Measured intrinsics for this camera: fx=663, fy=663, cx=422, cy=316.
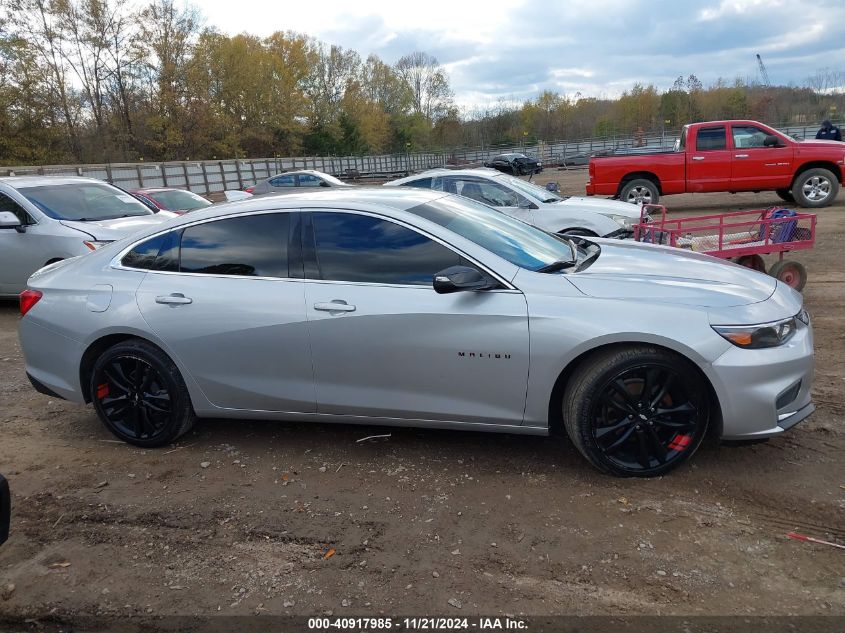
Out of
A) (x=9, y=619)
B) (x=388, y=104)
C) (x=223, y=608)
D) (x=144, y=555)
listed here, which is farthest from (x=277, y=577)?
(x=388, y=104)

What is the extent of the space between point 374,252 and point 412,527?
1.54 m

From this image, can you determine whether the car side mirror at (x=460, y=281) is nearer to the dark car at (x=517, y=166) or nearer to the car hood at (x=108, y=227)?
the car hood at (x=108, y=227)

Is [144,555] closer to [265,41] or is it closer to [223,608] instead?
[223,608]

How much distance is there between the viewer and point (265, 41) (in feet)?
258

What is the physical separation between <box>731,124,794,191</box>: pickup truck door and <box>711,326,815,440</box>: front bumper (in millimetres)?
12775

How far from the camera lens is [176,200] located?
13.8m

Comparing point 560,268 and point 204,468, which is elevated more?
point 560,268

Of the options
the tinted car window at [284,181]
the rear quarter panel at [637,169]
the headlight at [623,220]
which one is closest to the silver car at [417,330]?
the headlight at [623,220]

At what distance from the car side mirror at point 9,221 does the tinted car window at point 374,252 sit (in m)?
5.88

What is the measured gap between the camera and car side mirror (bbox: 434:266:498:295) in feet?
11.4

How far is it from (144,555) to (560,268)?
8.75ft

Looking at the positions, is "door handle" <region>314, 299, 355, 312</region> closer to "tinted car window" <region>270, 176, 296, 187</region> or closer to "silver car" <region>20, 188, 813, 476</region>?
"silver car" <region>20, 188, 813, 476</region>

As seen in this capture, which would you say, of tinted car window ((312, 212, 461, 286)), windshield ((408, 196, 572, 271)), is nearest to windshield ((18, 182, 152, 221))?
tinted car window ((312, 212, 461, 286))

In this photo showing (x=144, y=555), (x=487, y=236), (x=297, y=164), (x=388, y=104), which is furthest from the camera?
(x=388, y=104)
